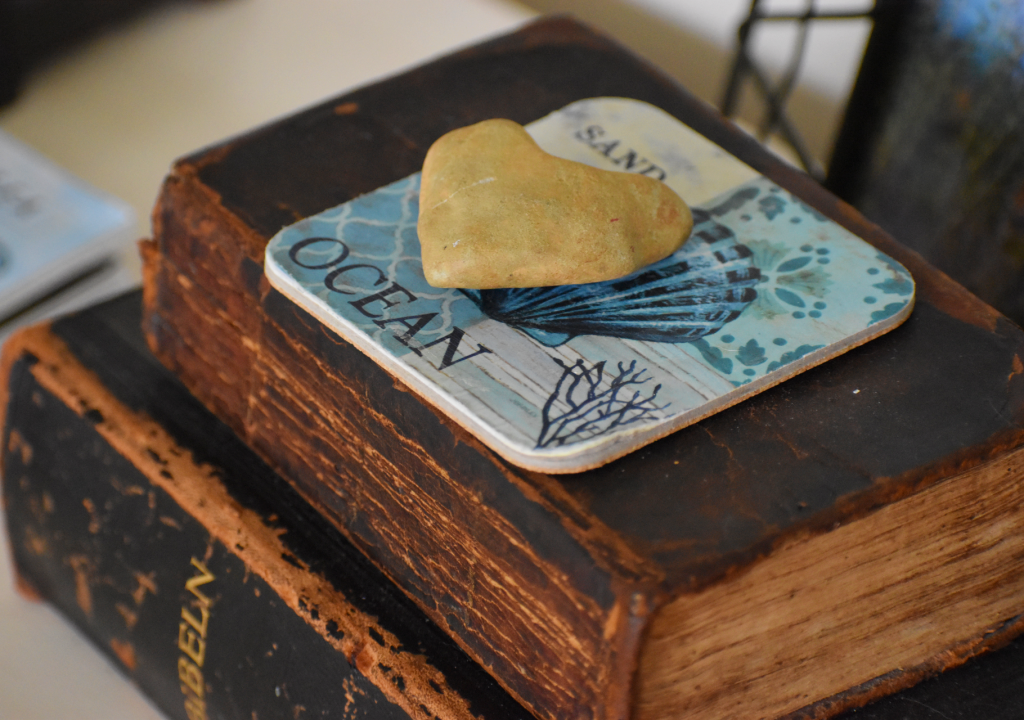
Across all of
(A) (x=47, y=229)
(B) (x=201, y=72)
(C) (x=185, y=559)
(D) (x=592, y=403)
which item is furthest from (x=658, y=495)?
(B) (x=201, y=72)

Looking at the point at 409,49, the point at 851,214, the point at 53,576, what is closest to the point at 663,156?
the point at 851,214

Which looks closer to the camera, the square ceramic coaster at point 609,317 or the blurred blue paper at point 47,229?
the square ceramic coaster at point 609,317

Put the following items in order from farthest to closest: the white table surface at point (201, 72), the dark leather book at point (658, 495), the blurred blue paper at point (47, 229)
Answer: the white table surface at point (201, 72), the blurred blue paper at point (47, 229), the dark leather book at point (658, 495)

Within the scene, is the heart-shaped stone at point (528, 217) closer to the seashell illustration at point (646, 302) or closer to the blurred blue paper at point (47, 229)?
the seashell illustration at point (646, 302)

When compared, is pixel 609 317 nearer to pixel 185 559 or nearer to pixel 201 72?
pixel 185 559

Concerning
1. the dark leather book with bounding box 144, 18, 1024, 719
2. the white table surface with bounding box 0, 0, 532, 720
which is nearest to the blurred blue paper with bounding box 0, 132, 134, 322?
the white table surface with bounding box 0, 0, 532, 720

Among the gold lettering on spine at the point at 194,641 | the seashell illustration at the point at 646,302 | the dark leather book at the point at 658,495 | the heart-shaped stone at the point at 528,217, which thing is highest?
the heart-shaped stone at the point at 528,217

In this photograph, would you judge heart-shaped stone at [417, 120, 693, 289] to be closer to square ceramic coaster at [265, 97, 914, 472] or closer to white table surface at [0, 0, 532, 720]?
square ceramic coaster at [265, 97, 914, 472]

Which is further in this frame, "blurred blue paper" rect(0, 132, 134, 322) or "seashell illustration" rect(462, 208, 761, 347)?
"blurred blue paper" rect(0, 132, 134, 322)

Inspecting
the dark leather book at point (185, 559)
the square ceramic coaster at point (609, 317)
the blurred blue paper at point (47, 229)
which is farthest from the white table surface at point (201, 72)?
the square ceramic coaster at point (609, 317)
